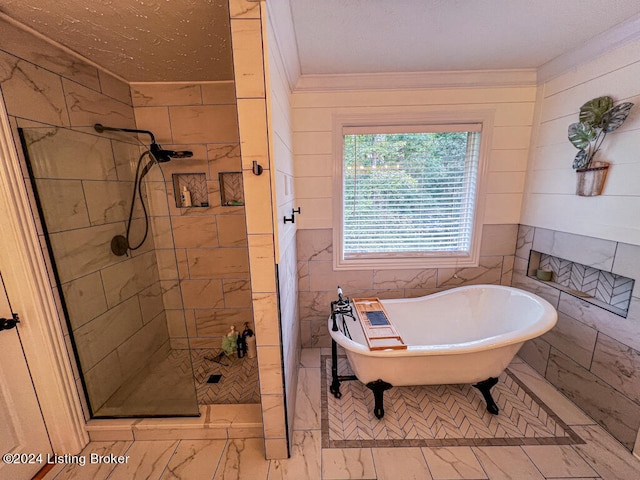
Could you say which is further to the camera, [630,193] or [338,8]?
[630,193]

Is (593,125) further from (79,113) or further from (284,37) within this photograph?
(79,113)

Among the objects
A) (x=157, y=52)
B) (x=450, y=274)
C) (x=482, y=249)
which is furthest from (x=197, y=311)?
(x=482, y=249)

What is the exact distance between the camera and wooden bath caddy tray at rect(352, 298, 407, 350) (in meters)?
1.53

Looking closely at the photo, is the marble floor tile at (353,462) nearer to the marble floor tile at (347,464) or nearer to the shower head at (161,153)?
the marble floor tile at (347,464)

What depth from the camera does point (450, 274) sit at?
232 cm

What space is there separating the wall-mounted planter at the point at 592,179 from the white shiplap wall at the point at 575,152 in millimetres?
30

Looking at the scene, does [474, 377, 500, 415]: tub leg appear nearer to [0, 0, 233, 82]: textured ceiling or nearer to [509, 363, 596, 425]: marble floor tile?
[509, 363, 596, 425]: marble floor tile

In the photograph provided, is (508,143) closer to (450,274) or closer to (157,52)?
(450,274)

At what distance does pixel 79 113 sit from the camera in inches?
61.8

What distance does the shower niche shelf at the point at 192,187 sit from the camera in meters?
2.09

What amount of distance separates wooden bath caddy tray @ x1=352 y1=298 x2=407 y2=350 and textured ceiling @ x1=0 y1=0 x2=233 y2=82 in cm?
190

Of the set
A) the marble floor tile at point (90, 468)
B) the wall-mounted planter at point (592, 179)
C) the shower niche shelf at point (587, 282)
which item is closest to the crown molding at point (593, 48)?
the wall-mounted planter at point (592, 179)

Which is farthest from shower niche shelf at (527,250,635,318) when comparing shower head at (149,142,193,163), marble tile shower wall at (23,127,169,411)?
marble tile shower wall at (23,127,169,411)

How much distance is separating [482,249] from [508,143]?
0.91 meters
